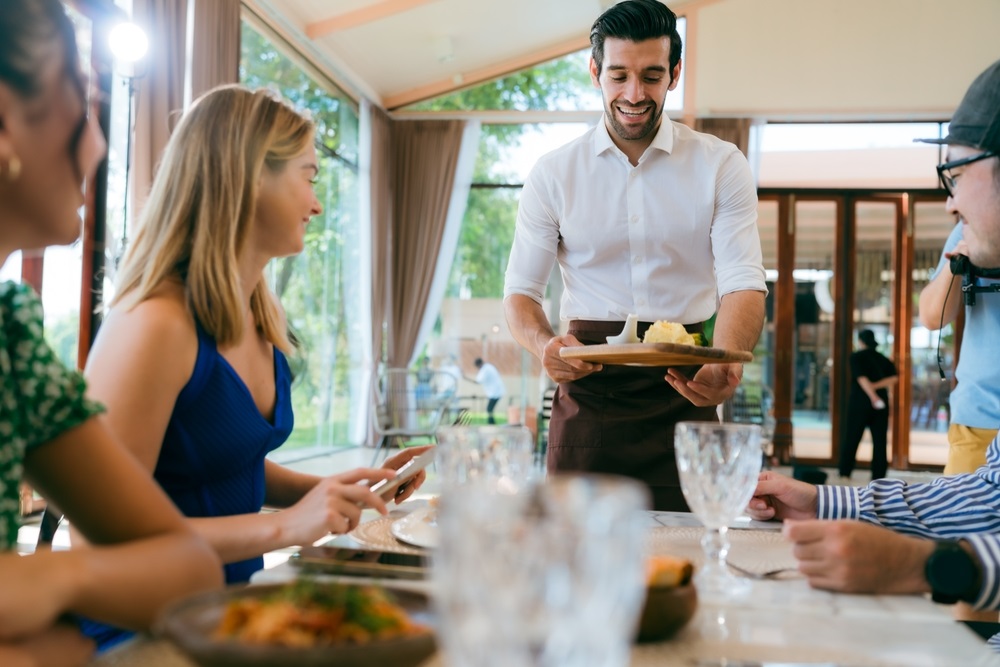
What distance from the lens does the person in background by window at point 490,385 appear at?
944 cm

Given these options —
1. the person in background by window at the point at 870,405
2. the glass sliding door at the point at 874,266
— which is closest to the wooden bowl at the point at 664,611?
the person in background by window at the point at 870,405

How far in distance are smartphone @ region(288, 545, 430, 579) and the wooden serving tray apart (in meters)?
0.79

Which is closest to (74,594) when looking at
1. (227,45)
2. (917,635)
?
(917,635)

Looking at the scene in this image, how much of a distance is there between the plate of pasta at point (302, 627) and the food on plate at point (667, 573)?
214mm

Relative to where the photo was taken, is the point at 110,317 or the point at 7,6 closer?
the point at 7,6

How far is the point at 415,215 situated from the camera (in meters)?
9.79

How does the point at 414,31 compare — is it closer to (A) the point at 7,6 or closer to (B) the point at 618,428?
(B) the point at 618,428

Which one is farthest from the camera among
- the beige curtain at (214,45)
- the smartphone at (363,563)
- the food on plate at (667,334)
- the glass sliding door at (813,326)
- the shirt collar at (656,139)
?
the glass sliding door at (813,326)

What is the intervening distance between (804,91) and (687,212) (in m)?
7.50

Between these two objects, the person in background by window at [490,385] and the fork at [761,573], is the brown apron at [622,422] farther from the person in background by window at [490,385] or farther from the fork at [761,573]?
the person in background by window at [490,385]

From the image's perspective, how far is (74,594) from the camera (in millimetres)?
729

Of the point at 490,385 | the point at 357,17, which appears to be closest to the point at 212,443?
the point at 357,17

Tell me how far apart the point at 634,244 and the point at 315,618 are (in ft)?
6.04

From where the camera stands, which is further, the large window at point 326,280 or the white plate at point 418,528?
the large window at point 326,280
